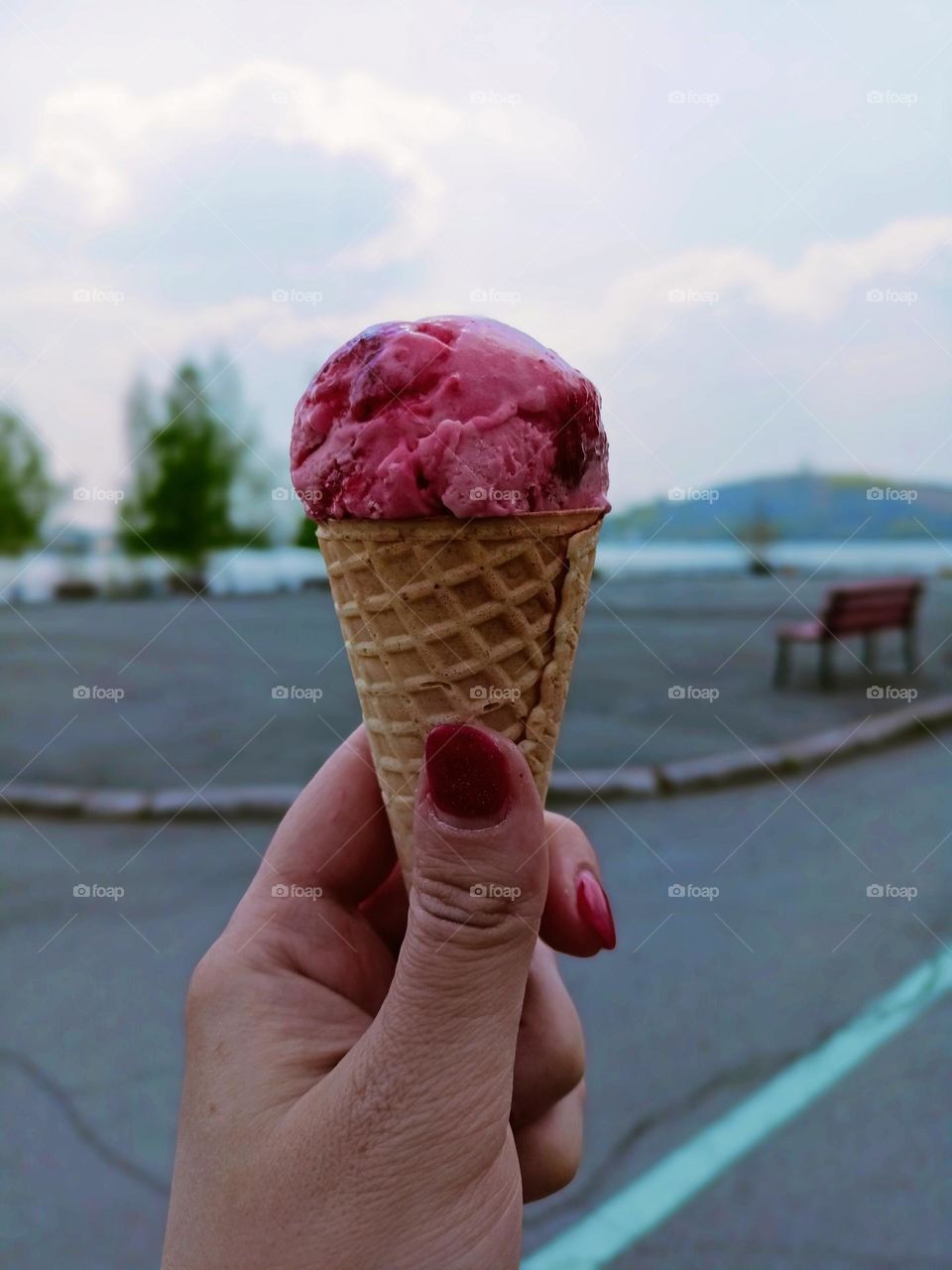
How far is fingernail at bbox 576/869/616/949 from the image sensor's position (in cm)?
169

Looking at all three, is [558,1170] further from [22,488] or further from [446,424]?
[22,488]

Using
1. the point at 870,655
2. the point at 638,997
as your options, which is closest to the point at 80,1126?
the point at 638,997

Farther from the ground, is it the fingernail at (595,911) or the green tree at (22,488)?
the fingernail at (595,911)

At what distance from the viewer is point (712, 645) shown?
10227 mm

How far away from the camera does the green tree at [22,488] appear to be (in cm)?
1384

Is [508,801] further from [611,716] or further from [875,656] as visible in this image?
[875,656]

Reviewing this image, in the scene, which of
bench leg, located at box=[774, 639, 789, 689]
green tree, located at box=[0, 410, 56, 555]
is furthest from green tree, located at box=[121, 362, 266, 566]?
bench leg, located at box=[774, 639, 789, 689]

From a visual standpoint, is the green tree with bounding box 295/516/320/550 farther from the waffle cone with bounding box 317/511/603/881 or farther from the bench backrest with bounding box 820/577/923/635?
the bench backrest with bounding box 820/577/923/635

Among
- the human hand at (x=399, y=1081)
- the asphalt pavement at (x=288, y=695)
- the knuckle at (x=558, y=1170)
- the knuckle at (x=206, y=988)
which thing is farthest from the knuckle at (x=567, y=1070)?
the asphalt pavement at (x=288, y=695)

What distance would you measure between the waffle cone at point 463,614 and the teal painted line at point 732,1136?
1.78 metres

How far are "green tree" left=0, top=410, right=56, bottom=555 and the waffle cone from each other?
13998 millimetres

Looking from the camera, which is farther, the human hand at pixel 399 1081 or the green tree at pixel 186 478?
the green tree at pixel 186 478

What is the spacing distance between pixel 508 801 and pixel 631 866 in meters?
3.31

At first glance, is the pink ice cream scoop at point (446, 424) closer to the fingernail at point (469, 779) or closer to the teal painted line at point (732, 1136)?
the fingernail at point (469, 779)
